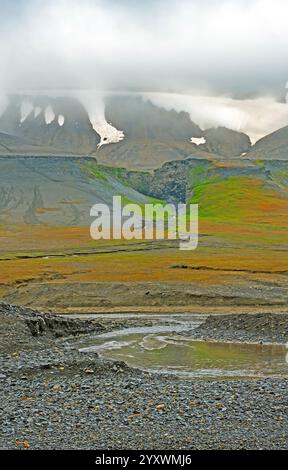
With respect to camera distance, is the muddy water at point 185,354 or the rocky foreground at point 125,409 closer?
the rocky foreground at point 125,409

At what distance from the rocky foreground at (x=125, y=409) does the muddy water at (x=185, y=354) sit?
4.76m

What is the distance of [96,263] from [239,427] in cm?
8925

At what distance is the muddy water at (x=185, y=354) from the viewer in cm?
3786

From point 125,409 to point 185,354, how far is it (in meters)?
19.9

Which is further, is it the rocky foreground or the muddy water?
the muddy water

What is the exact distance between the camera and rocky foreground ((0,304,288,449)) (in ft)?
67.3

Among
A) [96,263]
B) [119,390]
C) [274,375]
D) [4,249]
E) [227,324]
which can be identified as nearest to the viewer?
[119,390]

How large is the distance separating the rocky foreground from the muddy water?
4.76m

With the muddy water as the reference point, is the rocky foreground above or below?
above

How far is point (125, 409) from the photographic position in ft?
81.4

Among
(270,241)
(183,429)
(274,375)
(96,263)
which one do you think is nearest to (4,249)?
(96,263)

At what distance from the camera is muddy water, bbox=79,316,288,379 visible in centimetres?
3786

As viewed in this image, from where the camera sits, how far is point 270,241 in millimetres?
154625
